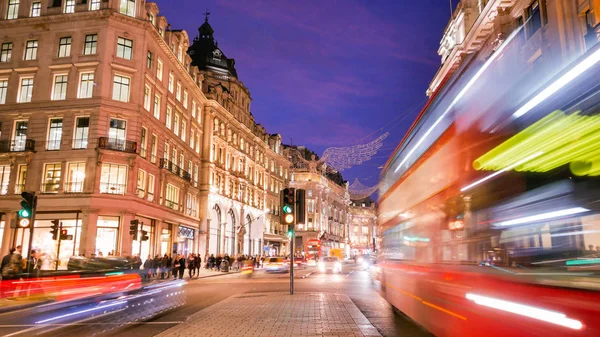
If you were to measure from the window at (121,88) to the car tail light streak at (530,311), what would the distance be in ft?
116

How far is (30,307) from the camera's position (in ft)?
50.2

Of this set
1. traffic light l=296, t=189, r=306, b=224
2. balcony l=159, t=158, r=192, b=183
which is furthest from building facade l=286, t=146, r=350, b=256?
traffic light l=296, t=189, r=306, b=224

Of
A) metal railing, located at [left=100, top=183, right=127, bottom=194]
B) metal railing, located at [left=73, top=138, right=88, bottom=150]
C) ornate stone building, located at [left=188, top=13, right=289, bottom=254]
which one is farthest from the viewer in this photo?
ornate stone building, located at [left=188, top=13, right=289, bottom=254]

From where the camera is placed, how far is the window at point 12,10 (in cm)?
3838

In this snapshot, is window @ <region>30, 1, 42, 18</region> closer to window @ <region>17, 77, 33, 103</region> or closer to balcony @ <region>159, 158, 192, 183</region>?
window @ <region>17, 77, 33, 103</region>

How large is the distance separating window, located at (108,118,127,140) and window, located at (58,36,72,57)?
22.8ft

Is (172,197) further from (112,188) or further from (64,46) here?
(64,46)

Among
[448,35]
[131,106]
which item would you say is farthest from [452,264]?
[448,35]

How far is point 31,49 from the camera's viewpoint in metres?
37.5

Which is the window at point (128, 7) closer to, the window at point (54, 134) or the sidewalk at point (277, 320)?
the window at point (54, 134)

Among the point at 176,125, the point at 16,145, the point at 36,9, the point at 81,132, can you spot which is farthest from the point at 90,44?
the point at 176,125

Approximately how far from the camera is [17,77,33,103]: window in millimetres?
37031

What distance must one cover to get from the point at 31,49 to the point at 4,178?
10453 millimetres

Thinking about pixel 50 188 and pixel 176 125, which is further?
pixel 176 125
